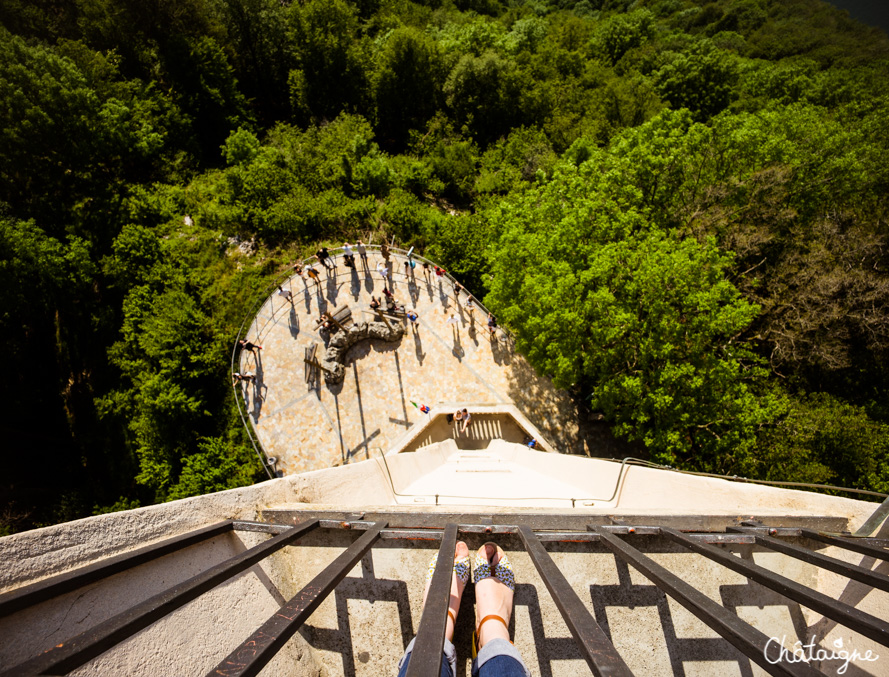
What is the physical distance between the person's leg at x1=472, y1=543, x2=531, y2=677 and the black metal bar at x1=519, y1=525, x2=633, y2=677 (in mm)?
895

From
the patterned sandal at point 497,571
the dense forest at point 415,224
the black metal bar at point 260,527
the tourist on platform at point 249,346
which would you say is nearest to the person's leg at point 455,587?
the patterned sandal at point 497,571

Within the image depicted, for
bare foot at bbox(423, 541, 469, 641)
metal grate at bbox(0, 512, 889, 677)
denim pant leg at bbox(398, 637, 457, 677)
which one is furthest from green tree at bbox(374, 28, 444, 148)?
denim pant leg at bbox(398, 637, 457, 677)

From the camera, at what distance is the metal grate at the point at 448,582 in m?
1.88

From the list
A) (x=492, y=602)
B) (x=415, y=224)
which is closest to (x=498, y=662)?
(x=492, y=602)

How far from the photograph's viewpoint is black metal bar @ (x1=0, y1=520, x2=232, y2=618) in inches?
92.1

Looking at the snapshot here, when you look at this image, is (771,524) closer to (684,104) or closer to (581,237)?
(581,237)

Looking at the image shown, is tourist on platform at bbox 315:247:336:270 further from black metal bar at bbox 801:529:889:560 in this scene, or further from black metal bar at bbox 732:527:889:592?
black metal bar at bbox 801:529:889:560

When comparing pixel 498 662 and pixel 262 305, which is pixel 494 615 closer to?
pixel 498 662

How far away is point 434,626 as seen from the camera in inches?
83.2

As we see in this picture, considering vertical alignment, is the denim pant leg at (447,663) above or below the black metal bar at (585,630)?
below

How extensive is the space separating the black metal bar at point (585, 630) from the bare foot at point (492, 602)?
99 cm

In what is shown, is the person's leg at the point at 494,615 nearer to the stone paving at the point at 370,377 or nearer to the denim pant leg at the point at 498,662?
the denim pant leg at the point at 498,662

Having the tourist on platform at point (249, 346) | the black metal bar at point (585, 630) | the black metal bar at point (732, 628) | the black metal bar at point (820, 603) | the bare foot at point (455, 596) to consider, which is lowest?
the bare foot at point (455, 596)

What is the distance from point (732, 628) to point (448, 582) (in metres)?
1.63
